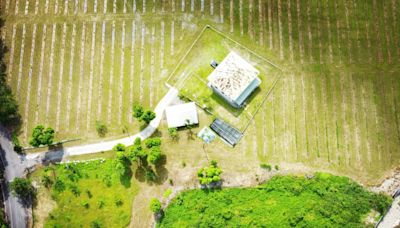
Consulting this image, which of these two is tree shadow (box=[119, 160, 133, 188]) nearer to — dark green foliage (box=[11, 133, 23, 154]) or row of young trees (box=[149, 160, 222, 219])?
row of young trees (box=[149, 160, 222, 219])

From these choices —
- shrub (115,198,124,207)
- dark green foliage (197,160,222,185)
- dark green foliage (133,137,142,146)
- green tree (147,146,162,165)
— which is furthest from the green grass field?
shrub (115,198,124,207)

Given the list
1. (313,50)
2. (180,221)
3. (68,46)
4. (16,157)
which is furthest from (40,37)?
(313,50)

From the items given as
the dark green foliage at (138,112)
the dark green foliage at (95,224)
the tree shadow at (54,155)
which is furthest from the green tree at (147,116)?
the dark green foliage at (95,224)

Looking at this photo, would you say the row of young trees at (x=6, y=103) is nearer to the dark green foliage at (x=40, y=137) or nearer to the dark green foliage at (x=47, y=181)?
the dark green foliage at (x=40, y=137)

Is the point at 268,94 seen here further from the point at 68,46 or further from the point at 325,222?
the point at 68,46

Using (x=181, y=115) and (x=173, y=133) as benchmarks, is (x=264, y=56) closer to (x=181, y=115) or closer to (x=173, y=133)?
(x=181, y=115)
